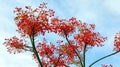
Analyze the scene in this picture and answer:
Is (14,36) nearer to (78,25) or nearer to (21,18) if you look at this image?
(21,18)

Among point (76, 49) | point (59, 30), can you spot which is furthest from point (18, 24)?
point (76, 49)

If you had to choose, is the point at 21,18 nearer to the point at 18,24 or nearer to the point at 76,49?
the point at 18,24

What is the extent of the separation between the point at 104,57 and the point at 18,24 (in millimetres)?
10020

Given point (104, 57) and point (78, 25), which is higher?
point (78, 25)

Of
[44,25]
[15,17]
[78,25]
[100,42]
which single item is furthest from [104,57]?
[15,17]

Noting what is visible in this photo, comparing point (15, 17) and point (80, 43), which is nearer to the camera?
point (15, 17)

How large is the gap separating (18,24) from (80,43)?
8040 mm

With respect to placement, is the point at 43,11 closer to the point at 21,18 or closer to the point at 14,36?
the point at 21,18

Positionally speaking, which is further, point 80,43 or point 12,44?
point 80,43

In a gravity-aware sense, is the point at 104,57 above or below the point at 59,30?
below

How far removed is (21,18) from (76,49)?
8.25m

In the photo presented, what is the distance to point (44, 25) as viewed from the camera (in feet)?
113

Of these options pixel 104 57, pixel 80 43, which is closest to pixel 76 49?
pixel 80 43

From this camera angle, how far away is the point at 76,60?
39.2 m
